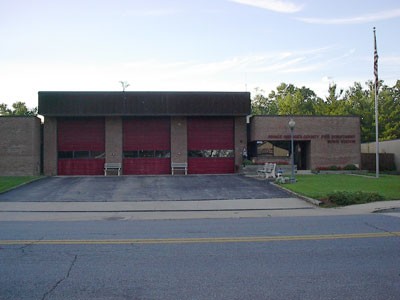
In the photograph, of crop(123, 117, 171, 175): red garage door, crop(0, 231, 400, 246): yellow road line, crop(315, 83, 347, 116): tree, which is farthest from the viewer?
crop(315, 83, 347, 116): tree

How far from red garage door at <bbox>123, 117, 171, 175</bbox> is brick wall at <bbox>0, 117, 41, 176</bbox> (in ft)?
23.2

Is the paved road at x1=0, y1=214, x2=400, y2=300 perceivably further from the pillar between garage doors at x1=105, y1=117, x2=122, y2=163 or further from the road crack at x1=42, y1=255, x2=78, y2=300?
the pillar between garage doors at x1=105, y1=117, x2=122, y2=163

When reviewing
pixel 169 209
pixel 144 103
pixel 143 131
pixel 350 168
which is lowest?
pixel 169 209

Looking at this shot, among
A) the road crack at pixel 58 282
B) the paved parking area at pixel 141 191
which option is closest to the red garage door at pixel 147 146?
the paved parking area at pixel 141 191

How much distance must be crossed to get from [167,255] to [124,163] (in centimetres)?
2704

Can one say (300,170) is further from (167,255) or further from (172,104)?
(167,255)

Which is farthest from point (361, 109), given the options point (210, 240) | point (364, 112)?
point (210, 240)

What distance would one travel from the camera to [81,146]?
34312 millimetres

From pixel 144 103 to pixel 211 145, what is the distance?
6547 mm

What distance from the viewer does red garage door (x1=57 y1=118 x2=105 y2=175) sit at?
3412cm

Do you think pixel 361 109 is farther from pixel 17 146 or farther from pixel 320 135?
pixel 17 146

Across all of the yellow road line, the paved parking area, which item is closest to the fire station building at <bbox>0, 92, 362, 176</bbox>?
the paved parking area

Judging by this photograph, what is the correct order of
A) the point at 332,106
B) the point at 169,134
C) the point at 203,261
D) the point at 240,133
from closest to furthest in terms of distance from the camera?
the point at 203,261, the point at 169,134, the point at 240,133, the point at 332,106

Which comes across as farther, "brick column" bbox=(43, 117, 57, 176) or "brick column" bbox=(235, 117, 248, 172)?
"brick column" bbox=(235, 117, 248, 172)
